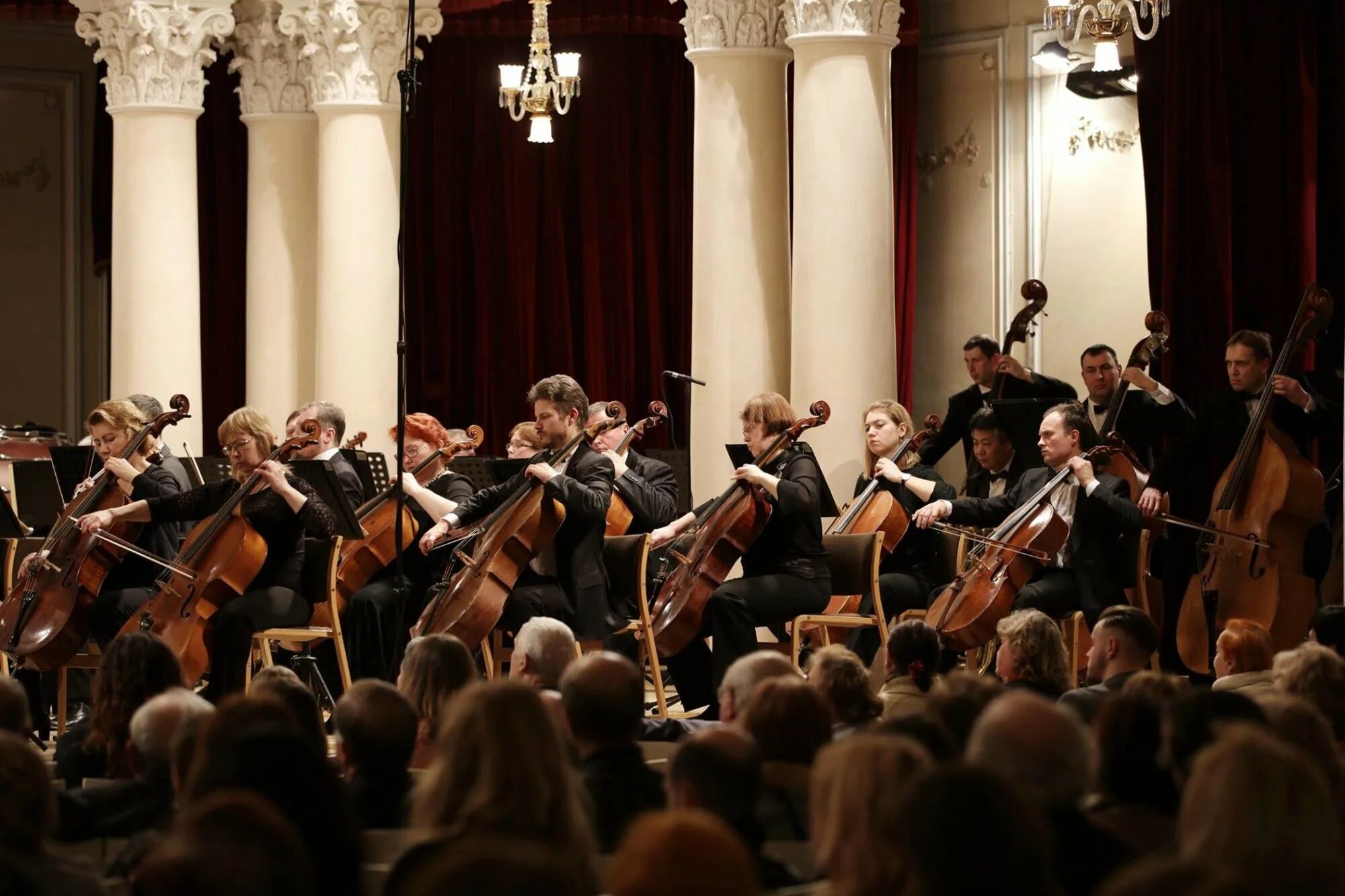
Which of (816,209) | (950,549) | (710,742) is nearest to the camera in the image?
(710,742)

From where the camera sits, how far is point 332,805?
282 cm

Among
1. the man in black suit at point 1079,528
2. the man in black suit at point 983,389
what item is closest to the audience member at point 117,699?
the man in black suit at point 1079,528

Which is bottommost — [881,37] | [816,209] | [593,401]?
[593,401]

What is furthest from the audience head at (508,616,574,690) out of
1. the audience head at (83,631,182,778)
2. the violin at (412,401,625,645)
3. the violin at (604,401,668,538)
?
the violin at (604,401,668,538)

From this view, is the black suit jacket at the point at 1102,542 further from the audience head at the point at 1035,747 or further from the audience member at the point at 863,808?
the audience member at the point at 863,808

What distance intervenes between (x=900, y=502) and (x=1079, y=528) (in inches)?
36.1

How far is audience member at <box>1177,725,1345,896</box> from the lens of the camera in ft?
7.35

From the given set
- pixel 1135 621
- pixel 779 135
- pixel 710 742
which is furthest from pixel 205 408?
pixel 710 742

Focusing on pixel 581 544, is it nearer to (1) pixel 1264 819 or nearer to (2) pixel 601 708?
(2) pixel 601 708

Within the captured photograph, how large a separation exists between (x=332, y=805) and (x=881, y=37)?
6.15 m

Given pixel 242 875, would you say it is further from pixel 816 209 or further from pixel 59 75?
pixel 59 75

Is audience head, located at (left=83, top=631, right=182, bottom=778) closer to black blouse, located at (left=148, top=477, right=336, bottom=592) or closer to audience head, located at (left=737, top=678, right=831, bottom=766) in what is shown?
audience head, located at (left=737, top=678, right=831, bottom=766)

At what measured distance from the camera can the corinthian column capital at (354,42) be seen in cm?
972

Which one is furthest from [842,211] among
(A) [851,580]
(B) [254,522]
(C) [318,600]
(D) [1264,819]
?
(D) [1264,819]
